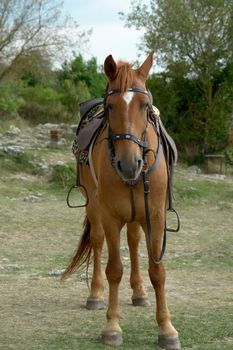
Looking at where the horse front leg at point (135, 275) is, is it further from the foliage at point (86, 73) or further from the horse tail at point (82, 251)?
the foliage at point (86, 73)

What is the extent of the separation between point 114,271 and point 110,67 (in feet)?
4.88

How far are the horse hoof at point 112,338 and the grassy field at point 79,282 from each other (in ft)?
0.18

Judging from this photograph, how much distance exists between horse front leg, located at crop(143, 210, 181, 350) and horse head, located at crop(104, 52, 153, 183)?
1.86 ft

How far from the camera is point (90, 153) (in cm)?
545

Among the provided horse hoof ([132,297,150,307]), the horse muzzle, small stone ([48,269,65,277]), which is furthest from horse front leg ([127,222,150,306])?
the horse muzzle

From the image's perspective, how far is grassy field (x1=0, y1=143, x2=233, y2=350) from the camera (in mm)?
4707

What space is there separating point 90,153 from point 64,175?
855cm

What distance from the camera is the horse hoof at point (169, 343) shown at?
4422 mm

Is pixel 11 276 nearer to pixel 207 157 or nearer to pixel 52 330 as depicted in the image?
pixel 52 330

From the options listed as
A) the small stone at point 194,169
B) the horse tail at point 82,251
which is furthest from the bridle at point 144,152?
the small stone at point 194,169

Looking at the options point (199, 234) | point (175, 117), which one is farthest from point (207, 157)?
point (199, 234)

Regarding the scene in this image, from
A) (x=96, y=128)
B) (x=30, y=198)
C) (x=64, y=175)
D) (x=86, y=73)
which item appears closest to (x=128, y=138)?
(x=96, y=128)

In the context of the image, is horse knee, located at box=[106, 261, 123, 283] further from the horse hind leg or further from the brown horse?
the horse hind leg

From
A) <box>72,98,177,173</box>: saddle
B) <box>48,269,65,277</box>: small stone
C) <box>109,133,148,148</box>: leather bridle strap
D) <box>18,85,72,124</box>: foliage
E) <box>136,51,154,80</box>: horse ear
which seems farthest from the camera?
<box>18,85,72,124</box>: foliage
